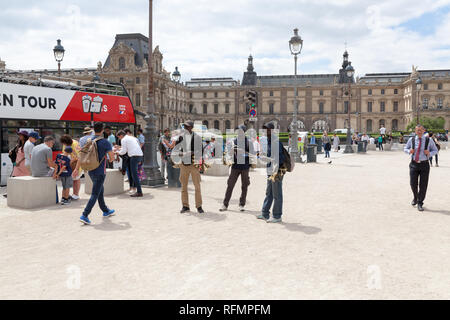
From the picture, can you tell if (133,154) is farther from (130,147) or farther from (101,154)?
(101,154)

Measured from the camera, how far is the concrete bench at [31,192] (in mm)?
8336

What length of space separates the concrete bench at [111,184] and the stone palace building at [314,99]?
62.8m

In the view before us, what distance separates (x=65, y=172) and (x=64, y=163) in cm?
21

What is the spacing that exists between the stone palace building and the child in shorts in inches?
2522

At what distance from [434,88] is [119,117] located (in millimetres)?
84951

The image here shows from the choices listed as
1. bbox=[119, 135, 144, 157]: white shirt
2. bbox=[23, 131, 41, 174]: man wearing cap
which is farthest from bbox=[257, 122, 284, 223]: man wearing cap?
bbox=[23, 131, 41, 174]: man wearing cap

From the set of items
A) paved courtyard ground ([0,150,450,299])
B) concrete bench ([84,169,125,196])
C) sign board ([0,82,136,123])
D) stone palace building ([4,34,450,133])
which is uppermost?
stone palace building ([4,34,450,133])

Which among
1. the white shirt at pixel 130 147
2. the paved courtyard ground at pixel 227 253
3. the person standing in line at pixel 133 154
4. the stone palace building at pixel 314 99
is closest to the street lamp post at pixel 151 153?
the person standing in line at pixel 133 154

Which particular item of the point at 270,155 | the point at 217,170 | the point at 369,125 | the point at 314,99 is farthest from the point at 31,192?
the point at 369,125

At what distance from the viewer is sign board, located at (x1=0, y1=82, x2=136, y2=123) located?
11.8 metres

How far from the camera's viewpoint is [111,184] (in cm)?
1027

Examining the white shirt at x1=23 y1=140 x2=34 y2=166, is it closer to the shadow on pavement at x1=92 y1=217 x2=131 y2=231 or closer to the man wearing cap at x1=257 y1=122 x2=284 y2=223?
the shadow on pavement at x1=92 y1=217 x2=131 y2=231
